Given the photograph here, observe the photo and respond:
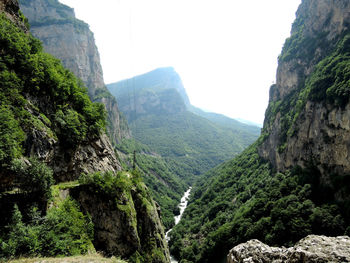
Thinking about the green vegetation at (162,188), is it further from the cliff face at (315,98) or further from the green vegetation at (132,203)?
the green vegetation at (132,203)

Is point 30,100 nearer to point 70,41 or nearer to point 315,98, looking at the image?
point 315,98

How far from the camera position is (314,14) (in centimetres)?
7594

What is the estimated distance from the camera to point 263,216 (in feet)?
153

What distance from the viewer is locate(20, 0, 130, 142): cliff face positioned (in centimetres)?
10112

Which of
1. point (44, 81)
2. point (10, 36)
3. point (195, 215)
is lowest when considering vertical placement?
point (195, 215)

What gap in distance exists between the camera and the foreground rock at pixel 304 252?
21.5 feet

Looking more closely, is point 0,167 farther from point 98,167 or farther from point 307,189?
point 307,189

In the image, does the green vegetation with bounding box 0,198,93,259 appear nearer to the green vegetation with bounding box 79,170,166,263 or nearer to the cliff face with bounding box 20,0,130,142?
the green vegetation with bounding box 79,170,166,263

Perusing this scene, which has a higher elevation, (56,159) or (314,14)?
(314,14)

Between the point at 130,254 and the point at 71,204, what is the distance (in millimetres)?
9002

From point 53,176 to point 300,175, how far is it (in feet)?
175

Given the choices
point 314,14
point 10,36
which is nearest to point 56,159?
point 10,36

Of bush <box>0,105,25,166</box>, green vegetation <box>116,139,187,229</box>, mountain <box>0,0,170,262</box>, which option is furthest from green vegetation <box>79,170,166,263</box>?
green vegetation <box>116,139,187,229</box>

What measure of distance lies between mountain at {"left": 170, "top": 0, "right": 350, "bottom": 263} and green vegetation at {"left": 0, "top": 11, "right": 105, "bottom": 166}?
1676 inches
